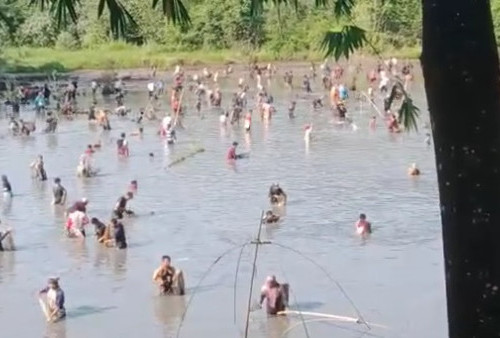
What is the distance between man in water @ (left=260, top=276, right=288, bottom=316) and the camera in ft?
46.9

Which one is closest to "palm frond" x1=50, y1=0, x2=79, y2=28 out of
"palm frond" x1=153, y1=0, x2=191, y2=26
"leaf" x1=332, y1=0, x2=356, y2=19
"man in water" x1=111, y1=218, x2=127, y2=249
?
"palm frond" x1=153, y1=0, x2=191, y2=26

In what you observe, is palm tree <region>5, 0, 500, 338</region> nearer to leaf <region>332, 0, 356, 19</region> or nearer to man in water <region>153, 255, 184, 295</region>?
leaf <region>332, 0, 356, 19</region>

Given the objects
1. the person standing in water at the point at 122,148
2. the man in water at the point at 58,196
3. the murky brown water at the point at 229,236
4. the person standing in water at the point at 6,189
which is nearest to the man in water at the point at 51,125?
the murky brown water at the point at 229,236

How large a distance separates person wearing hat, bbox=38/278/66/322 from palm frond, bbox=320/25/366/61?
11.3 meters

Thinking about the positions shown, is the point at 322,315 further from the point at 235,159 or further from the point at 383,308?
the point at 235,159

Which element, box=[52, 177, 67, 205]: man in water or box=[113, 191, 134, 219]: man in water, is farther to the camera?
box=[52, 177, 67, 205]: man in water

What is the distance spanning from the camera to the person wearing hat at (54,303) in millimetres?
14633

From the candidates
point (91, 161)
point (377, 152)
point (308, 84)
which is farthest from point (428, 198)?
point (308, 84)

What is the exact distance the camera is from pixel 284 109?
42375 mm

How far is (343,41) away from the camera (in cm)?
380

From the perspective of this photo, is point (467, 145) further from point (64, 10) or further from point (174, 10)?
point (64, 10)

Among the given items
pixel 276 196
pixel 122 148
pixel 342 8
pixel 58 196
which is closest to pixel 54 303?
pixel 276 196

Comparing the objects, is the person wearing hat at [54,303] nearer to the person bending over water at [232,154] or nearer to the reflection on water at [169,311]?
the reflection on water at [169,311]


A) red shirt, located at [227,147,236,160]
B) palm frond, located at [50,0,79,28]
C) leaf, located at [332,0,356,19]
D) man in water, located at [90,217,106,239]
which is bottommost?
red shirt, located at [227,147,236,160]
